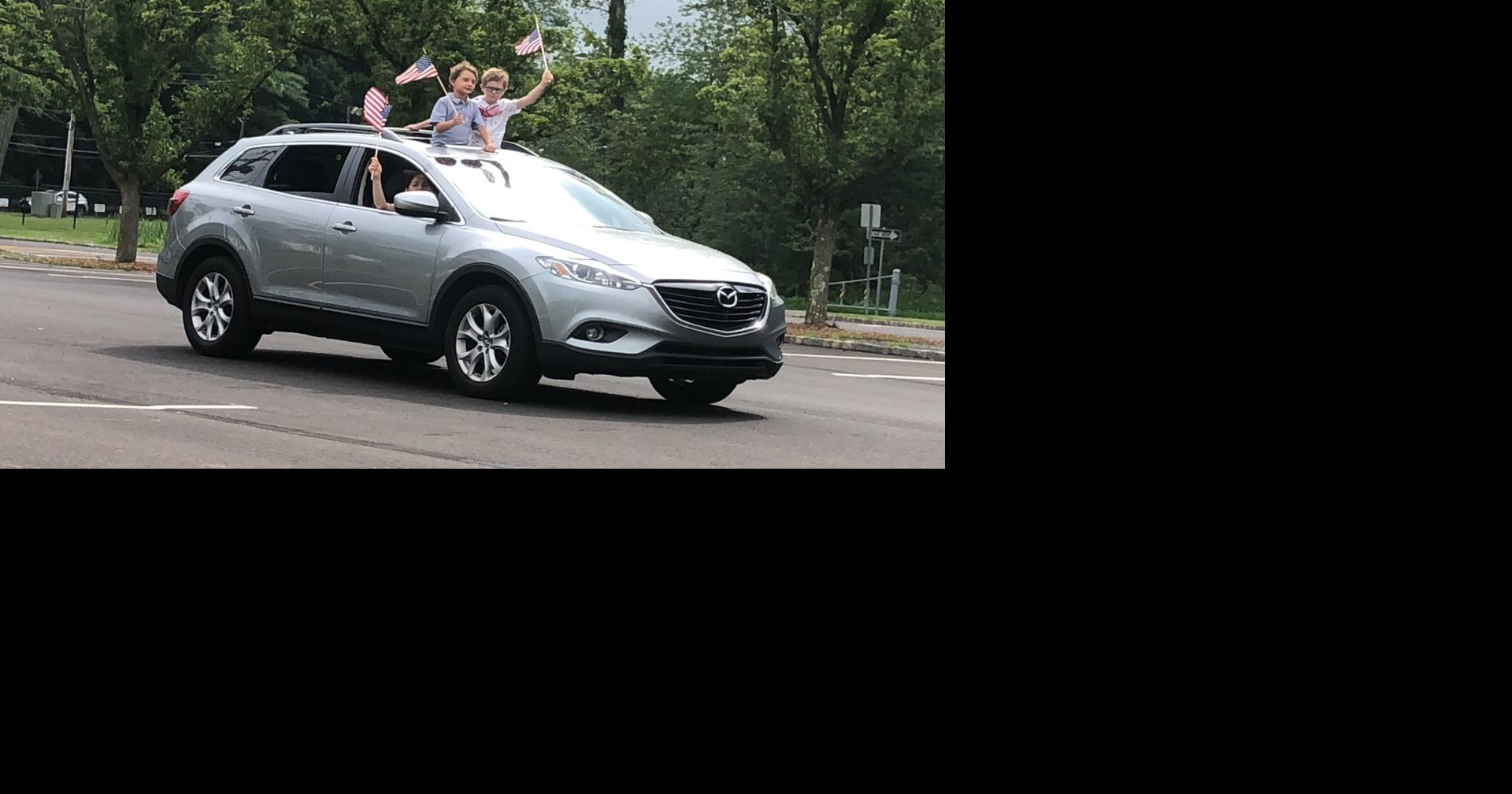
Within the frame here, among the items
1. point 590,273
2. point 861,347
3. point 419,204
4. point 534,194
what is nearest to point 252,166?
point 419,204

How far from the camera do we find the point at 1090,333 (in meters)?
7.95

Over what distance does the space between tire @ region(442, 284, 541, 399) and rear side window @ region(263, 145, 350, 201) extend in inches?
57.5

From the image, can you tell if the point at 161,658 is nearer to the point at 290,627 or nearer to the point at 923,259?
the point at 290,627

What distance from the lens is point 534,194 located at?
35.6 feet

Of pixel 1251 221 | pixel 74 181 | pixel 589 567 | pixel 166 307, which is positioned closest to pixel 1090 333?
pixel 1251 221

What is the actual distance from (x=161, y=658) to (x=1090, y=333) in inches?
193

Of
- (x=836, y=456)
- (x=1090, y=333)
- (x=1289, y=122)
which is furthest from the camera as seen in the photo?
(x=836, y=456)

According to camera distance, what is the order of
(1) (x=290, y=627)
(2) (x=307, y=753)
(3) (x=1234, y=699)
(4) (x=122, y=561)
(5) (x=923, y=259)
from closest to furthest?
(2) (x=307, y=753), (3) (x=1234, y=699), (1) (x=290, y=627), (4) (x=122, y=561), (5) (x=923, y=259)

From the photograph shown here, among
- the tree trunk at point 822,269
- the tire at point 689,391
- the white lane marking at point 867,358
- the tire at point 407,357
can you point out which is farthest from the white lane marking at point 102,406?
the tree trunk at point 822,269

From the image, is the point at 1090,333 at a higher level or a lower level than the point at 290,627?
higher

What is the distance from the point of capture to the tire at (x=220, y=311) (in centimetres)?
1130

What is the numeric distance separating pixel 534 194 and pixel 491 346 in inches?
46.4

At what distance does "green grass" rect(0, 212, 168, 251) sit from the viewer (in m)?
34.8

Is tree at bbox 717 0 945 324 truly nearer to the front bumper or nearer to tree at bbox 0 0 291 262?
tree at bbox 0 0 291 262
